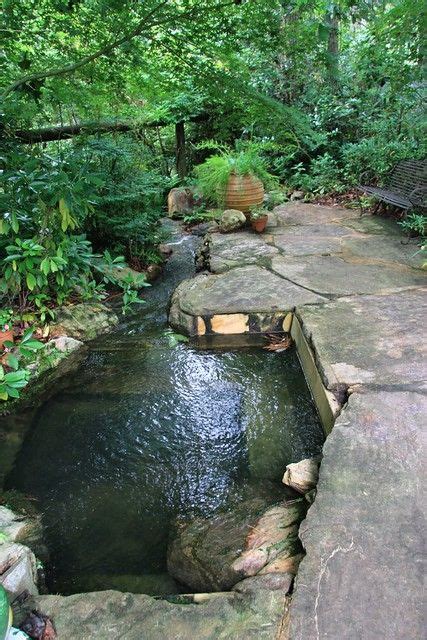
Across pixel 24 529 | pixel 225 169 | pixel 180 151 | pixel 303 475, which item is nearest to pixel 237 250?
pixel 225 169

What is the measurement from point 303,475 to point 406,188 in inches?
188

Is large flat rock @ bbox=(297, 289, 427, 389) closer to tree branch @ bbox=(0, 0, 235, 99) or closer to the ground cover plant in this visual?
the ground cover plant

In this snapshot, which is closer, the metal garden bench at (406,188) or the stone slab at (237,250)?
the stone slab at (237,250)

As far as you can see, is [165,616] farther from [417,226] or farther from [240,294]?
[417,226]

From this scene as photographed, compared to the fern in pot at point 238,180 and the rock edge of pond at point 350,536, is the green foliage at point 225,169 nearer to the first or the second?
the fern in pot at point 238,180

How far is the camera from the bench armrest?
475 cm

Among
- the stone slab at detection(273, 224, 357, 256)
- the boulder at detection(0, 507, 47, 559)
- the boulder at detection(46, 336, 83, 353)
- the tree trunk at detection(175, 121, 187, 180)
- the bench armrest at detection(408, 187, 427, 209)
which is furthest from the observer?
the tree trunk at detection(175, 121, 187, 180)

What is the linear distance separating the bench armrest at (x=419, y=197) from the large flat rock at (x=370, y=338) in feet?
6.22

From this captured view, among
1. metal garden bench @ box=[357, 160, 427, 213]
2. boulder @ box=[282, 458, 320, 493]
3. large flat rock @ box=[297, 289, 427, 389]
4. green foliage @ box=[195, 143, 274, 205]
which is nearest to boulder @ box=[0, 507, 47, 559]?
boulder @ box=[282, 458, 320, 493]

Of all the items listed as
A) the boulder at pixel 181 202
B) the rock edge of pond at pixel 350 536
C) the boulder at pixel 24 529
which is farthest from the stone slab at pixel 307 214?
the boulder at pixel 24 529

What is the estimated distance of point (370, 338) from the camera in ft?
8.73

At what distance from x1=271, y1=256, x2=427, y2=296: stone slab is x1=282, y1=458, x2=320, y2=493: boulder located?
1.77 meters

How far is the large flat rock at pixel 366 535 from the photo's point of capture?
4.03ft

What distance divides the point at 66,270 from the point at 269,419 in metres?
2.09
